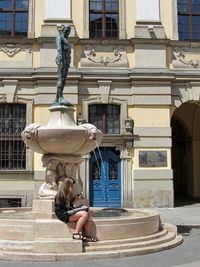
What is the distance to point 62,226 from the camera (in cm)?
850

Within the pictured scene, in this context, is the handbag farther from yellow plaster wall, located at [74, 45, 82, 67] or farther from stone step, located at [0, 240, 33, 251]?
yellow plaster wall, located at [74, 45, 82, 67]

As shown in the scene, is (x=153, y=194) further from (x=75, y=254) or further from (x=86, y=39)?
(x=75, y=254)

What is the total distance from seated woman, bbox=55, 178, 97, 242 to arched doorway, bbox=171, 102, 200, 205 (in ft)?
49.0

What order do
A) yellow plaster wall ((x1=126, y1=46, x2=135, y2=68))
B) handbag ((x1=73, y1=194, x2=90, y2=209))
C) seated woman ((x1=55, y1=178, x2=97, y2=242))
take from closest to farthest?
seated woman ((x1=55, y1=178, x2=97, y2=242)) < handbag ((x1=73, y1=194, x2=90, y2=209)) < yellow plaster wall ((x1=126, y1=46, x2=135, y2=68))

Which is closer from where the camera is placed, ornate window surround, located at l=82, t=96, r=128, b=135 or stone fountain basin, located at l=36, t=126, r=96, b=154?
stone fountain basin, located at l=36, t=126, r=96, b=154

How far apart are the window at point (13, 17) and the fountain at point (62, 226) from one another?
30.5 feet

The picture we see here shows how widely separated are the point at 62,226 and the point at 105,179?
10.6m

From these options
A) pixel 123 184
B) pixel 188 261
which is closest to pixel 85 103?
pixel 123 184

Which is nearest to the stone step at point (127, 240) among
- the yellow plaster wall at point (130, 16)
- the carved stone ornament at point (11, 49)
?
the yellow plaster wall at point (130, 16)

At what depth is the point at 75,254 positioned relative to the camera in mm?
8070

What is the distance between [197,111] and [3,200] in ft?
35.8

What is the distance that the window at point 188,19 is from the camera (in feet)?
66.5

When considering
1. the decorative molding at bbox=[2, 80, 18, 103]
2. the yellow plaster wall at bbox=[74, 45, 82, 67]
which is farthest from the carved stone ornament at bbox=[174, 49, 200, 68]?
the decorative molding at bbox=[2, 80, 18, 103]

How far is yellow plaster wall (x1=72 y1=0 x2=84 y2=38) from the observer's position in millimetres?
19453
